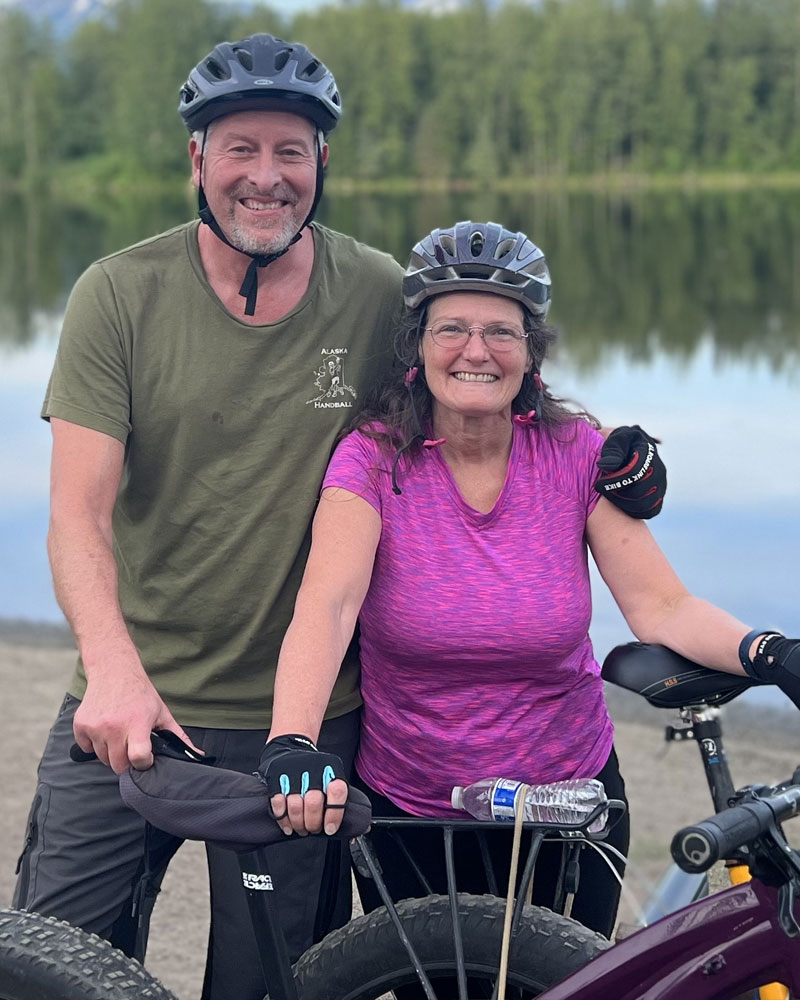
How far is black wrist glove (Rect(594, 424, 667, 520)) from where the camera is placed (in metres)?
3.15

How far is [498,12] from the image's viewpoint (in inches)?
4569

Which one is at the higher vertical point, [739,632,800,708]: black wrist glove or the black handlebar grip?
[739,632,800,708]: black wrist glove

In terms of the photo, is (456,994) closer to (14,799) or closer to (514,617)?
(514,617)

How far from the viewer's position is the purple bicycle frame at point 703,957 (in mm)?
2461

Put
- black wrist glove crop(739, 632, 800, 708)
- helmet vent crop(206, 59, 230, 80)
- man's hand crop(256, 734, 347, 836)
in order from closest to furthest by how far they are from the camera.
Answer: man's hand crop(256, 734, 347, 836)
black wrist glove crop(739, 632, 800, 708)
helmet vent crop(206, 59, 230, 80)

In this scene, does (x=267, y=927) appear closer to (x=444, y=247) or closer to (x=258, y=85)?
(x=444, y=247)

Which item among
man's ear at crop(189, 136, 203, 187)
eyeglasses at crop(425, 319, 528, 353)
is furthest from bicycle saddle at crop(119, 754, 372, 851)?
man's ear at crop(189, 136, 203, 187)

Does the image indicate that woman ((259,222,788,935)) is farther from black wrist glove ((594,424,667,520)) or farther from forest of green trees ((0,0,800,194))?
forest of green trees ((0,0,800,194))

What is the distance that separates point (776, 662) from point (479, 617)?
0.59 meters

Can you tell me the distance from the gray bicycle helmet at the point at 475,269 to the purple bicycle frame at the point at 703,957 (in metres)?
1.34

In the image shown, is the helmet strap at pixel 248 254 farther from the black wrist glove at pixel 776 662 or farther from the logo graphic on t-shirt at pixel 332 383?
the black wrist glove at pixel 776 662

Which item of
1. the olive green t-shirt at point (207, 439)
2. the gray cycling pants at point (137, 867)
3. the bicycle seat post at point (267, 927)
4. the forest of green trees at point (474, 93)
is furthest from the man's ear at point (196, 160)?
the forest of green trees at point (474, 93)

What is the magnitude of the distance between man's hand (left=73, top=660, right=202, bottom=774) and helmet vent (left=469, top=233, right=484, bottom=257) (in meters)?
1.14

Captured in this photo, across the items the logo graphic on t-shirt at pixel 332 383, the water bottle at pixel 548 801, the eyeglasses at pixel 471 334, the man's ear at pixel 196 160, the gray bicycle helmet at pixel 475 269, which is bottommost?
the water bottle at pixel 548 801
